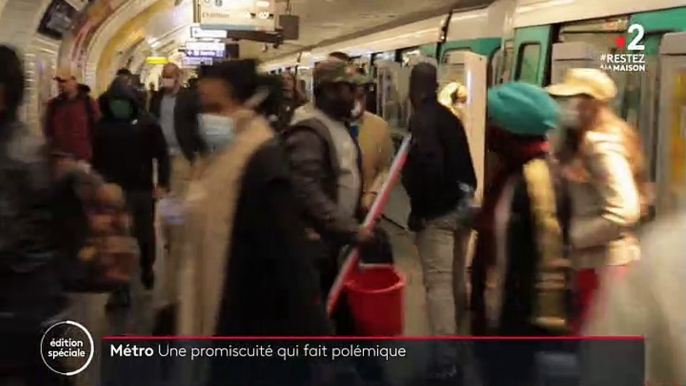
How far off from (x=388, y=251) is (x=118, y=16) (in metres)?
9.87

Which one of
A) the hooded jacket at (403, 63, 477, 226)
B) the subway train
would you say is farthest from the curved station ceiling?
the subway train

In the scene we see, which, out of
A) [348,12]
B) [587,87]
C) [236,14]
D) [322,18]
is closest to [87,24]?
[236,14]

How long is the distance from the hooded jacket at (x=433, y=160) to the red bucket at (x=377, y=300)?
1.64 feet

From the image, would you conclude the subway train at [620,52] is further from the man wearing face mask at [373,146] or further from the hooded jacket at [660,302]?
the hooded jacket at [660,302]

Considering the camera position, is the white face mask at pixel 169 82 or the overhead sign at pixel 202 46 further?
the overhead sign at pixel 202 46

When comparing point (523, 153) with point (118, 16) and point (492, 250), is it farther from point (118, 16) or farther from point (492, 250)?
point (118, 16)

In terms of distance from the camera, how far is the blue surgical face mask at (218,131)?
223 centimetres

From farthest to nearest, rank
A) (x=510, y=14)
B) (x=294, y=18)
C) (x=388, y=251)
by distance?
(x=294, y=18) < (x=510, y=14) < (x=388, y=251)

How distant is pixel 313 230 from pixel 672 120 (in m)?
1.33

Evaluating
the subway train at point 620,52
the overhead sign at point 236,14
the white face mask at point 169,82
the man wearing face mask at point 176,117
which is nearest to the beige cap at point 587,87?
the subway train at point 620,52

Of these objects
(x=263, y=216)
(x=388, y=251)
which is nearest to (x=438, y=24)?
(x=388, y=251)

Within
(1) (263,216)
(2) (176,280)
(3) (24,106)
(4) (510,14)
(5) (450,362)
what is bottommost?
(5) (450,362)

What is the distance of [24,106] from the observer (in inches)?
84.4

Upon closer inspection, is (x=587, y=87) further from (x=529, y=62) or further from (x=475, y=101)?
(x=475, y=101)
